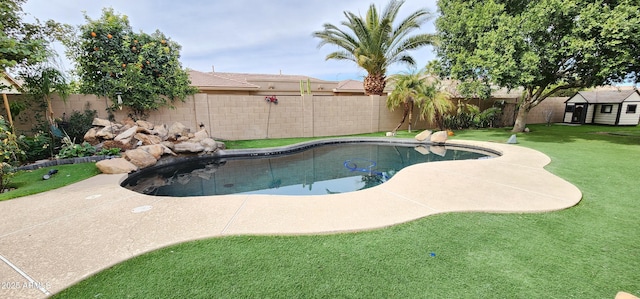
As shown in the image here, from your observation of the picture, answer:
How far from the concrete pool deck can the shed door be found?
19964mm

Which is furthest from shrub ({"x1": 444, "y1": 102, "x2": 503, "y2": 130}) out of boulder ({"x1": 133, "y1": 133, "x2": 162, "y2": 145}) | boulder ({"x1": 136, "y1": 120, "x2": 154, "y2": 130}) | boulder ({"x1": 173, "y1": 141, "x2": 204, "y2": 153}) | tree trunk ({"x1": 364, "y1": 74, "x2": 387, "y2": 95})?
boulder ({"x1": 136, "y1": 120, "x2": 154, "y2": 130})

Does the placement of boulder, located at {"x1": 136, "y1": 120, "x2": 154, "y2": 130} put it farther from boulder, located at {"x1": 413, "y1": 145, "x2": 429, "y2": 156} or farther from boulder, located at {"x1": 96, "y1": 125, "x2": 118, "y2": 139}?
boulder, located at {"x1": 413, "y1": 145, "x2": 429, "y2": 156}

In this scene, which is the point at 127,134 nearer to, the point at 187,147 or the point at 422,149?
the point at 187,147

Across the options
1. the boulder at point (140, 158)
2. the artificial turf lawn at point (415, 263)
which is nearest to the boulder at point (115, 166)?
the boulder at point (140, 158)

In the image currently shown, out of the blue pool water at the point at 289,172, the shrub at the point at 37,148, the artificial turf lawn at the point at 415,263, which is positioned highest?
the shrub at the point at 37,148

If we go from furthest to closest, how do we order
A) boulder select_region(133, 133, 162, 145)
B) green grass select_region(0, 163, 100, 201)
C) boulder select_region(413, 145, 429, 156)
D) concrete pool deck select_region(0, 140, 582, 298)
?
boulder select_region(413, 145, 429, 156)
boulder select_region(133, 133, 162, 145)
green grass select_region(0, 163, 100, 201)
concrete pool deck select_region(0, 140, 582, 298)

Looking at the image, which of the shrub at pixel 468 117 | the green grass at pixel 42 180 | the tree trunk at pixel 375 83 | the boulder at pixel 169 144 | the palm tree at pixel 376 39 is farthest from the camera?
the shrub at pixel 468 117

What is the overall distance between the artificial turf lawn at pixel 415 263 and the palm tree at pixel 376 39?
36.5ft

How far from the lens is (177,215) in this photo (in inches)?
125

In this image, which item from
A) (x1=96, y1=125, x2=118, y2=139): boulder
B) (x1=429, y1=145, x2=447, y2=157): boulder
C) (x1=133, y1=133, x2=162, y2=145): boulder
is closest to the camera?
(x1=96, y1=125, x2=118, y2=139): boulder

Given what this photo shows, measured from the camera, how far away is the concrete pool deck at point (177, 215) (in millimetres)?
2236

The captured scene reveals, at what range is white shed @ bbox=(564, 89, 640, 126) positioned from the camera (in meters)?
16.4

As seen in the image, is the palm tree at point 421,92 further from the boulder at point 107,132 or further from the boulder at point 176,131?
the boulder at point 107,132

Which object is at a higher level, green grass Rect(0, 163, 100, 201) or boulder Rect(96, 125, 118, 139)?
boulder Rect(96, 125, 118, 139)
